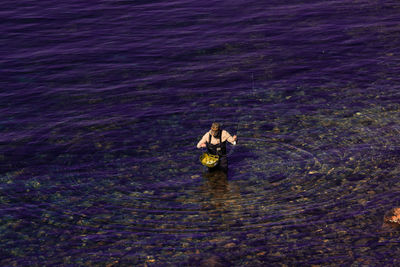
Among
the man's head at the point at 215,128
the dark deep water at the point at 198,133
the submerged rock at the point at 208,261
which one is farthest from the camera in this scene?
the man's head at the point at 215,128

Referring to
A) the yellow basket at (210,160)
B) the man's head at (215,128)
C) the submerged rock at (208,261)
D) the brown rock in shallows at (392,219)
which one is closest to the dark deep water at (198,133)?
the submerged rock at (208,261)

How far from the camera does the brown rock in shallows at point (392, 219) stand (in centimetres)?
1764

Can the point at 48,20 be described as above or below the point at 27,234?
above

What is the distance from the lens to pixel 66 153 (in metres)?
24.2

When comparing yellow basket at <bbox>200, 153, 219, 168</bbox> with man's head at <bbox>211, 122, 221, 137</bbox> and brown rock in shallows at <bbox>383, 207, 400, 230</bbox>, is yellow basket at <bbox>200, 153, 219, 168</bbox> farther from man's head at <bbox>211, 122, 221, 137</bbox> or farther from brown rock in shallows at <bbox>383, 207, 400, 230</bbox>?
brown rock in shallows at <bbox>383, 207, 400, 230</bbox>

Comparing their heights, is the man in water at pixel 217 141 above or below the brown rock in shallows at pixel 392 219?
above

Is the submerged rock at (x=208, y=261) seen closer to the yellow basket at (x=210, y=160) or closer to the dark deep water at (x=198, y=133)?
the dark deep water at (x=198, y=133)

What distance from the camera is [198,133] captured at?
25266 mm

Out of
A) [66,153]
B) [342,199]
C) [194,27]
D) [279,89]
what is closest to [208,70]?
[279,89]

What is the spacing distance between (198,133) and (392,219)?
32.8 feet

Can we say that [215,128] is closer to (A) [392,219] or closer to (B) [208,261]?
(B) [208,261]

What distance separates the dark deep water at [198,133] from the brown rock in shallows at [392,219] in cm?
29

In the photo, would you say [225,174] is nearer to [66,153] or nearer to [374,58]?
[66,153]

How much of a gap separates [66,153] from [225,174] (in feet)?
23.6
